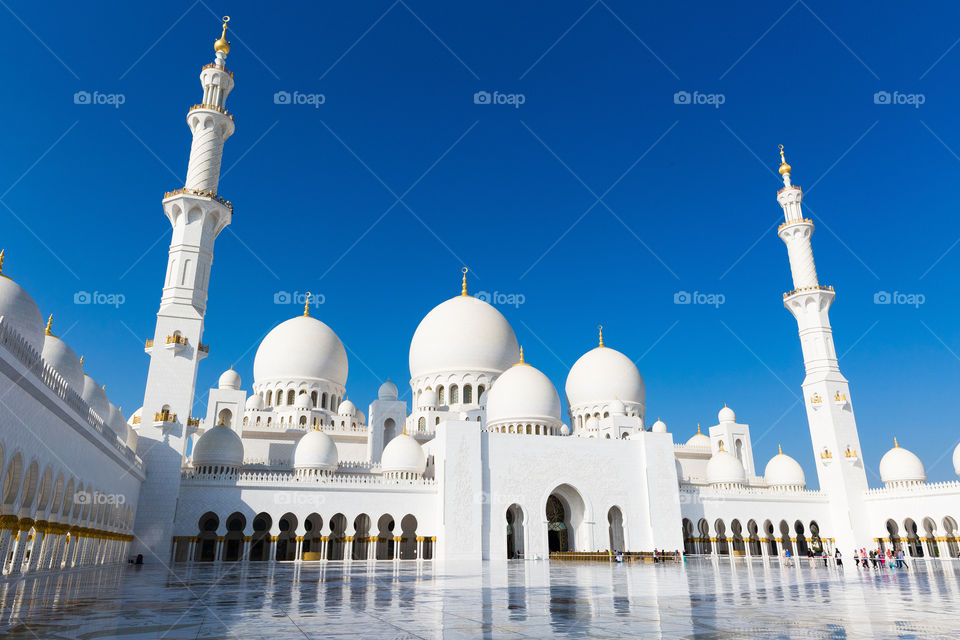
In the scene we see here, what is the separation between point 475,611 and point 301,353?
93.5ft

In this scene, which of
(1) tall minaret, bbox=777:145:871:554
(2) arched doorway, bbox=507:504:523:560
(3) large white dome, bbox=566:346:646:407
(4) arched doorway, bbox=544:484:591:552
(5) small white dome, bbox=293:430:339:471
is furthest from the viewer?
(3) large white dome, bbox=566:346:646:407

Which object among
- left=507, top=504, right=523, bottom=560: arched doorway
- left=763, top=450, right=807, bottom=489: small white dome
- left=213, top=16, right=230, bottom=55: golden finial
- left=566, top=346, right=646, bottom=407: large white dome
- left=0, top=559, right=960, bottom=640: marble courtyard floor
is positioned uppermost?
left=213, top=16, right=230, bottom=55: golden finial

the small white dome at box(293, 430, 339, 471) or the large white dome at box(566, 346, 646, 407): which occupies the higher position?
the large white dome at box(566, 346, 646, 407)

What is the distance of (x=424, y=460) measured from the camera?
87.6 ft

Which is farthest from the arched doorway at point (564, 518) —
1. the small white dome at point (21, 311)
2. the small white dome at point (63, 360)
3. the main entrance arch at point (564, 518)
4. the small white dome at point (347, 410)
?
the small white dome at point (21, 311)

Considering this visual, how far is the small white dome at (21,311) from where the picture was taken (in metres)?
13.3

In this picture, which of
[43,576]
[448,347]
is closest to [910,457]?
[448,347]

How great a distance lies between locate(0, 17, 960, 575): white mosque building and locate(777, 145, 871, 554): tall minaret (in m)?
0.10

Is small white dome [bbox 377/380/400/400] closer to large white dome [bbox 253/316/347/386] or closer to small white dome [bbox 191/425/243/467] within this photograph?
large white dome [bbox 253/316/347/386]

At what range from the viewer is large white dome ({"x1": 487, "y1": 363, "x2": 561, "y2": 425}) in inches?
1142

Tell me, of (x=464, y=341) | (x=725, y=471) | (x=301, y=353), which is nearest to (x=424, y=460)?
(x=464, y=341)

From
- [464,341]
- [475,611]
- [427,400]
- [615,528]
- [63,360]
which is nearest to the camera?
[475,611]

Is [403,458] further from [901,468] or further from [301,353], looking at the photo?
[901,468]

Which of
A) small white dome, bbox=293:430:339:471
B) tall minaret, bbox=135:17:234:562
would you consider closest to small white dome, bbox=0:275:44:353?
tall minaret, bbox=135:17:234:562
